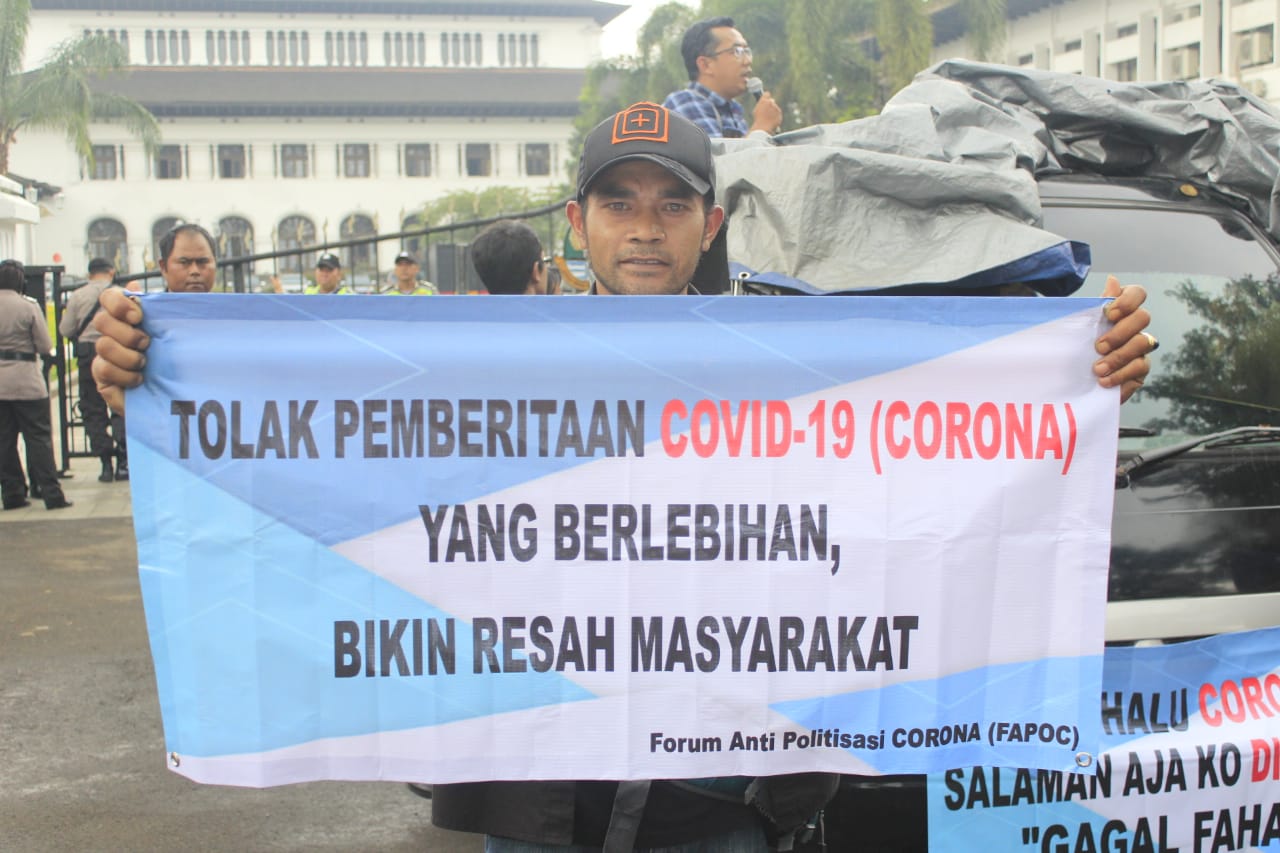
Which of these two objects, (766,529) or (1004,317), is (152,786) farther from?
(1004,317)

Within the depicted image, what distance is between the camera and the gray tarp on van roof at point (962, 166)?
3.47 meters

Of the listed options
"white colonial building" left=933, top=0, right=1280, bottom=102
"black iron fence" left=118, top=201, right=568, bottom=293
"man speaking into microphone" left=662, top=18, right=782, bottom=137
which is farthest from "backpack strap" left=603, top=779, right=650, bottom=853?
"white colonial building" left=933, top=0, right=1280, bottom=102

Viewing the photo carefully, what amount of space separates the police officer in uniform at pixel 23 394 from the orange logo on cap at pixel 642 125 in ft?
31.9

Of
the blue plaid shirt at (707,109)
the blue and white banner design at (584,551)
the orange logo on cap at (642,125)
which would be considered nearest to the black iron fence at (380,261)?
the blue plaid shirt at (707,109)

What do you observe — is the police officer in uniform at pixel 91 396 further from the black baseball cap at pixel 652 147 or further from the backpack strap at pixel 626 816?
the backpack strap at pixel 626 816

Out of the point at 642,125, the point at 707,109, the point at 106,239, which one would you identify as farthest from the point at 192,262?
the point at 106,239

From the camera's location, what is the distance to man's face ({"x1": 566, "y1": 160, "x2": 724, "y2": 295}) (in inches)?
97.0

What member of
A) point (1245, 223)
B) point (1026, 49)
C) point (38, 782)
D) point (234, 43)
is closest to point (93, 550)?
point (38, 782)

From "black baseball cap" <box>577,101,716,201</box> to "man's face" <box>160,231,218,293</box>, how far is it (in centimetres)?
369

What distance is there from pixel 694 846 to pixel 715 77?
4.17 metres

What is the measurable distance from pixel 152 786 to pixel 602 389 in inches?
139

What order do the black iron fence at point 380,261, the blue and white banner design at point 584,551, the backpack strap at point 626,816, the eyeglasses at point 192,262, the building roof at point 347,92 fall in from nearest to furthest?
the backpack strap at point 626,816, the blue and white banner design at point 584,551, the eyeglasses at point 192,262, the black iron fence at point 380,261, the building roof at point 347,92

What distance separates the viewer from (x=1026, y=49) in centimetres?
4447

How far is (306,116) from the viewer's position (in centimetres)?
7481
